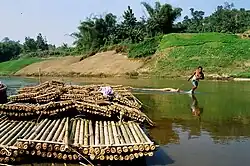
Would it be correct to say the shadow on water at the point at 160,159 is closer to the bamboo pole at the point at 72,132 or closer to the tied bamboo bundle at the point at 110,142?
the tied bamboo bundle at the point at 110,142

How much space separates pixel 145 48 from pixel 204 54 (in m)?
9.09

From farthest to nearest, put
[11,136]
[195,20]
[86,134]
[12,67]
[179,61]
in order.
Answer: [195,20]
[12,67]
[179,61]
[86,134]
[11,136]

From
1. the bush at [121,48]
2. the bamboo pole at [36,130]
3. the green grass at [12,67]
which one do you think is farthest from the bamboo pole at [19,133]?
the green grass at [12,67]

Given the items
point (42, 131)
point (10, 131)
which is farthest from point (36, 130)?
point (10, 131)

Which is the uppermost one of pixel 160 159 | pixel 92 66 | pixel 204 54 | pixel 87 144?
pixel 204 54

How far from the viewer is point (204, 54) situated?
40.5 metres

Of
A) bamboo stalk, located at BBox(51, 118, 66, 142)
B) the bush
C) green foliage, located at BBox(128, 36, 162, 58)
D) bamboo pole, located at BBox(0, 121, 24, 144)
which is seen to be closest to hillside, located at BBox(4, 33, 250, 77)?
green foliage, located at BBox(128, 36, 162, 58)

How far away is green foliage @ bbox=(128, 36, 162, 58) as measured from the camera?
45938 millimetres

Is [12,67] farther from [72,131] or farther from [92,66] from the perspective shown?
[72,131]

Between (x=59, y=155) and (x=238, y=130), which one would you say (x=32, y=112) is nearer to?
(x=59, y=155)

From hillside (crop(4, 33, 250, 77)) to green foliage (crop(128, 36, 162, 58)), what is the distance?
0.24 metres

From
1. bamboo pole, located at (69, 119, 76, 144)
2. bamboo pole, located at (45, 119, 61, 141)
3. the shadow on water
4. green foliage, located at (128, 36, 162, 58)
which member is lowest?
the shadow on water

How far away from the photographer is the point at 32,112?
9.52 meters

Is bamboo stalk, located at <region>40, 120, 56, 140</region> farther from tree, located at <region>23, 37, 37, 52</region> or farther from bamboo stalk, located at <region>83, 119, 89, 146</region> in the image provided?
tree, located at <region>23, 37, 37, 52</region>
